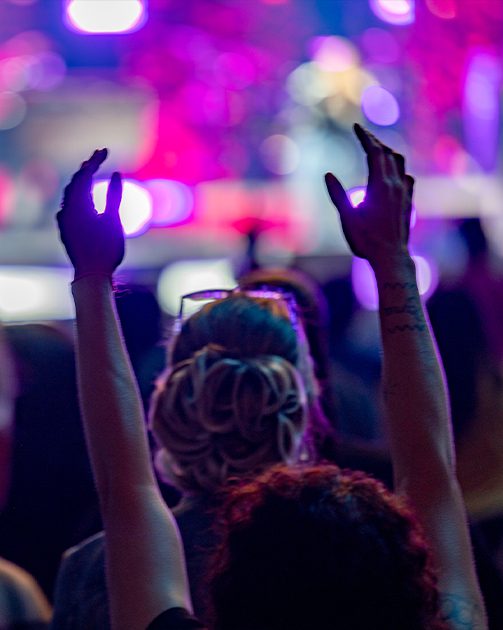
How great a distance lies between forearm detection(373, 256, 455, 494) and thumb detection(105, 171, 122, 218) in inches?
14.3

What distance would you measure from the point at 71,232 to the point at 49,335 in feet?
3.60

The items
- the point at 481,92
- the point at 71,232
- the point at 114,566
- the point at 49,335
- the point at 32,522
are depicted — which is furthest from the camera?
the point at 481,92

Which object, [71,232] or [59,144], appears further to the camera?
[59,144]

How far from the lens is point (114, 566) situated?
1.21 meters

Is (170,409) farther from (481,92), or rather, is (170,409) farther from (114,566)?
(481,92)

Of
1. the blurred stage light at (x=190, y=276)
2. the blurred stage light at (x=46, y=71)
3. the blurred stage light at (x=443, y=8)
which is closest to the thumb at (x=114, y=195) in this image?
the blurred stage light at (x=190, y=276)

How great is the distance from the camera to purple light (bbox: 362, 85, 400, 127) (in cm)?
1209

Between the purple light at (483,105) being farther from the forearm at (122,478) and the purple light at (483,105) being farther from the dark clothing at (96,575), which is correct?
the forearm at (122,478)

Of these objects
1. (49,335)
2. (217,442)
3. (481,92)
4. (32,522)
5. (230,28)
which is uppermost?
(230,28)

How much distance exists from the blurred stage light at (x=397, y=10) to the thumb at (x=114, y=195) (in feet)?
32.3

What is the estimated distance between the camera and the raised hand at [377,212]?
141cm

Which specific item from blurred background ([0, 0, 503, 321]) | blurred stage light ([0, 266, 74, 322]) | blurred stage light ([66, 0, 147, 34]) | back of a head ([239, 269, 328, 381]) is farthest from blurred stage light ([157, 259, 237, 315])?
back of a head ([239, 269, 328, 381])

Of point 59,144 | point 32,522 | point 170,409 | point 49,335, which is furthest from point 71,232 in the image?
point 59,144

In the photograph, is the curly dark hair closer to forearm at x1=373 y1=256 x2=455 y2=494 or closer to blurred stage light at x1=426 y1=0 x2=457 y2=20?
forearm at x1=373 y1=256 x2=455 y2=494
